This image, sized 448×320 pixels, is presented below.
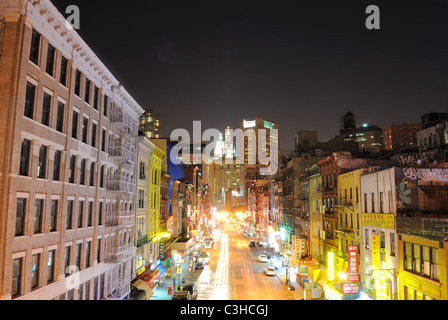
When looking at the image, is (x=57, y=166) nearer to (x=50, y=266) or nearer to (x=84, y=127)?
(x=84, y=127)

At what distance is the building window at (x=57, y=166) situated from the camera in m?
19.6

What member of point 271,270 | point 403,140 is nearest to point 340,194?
point 271,270

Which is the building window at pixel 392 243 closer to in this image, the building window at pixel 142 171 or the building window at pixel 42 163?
the building window at pixel 42 163

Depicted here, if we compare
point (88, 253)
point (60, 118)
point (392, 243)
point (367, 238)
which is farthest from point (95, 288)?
point (367, 238)

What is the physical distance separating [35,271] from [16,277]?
164 centimetres

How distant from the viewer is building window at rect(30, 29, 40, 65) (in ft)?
56.5

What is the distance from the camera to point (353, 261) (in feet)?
94.3

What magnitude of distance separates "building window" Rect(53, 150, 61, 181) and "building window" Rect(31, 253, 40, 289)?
14.2 ft

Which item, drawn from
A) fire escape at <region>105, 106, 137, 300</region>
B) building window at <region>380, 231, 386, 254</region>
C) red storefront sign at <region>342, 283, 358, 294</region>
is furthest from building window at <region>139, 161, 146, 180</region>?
building window at <region>380, 231, 386, 254</region>

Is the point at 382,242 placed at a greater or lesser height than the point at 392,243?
lesser

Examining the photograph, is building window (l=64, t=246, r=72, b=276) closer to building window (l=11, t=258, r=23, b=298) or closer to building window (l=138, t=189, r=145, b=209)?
building window (l=11, t=258, r=23, b=298)

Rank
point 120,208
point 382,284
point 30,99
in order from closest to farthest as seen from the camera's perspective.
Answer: point 30,99, point 382,284, point 120,208

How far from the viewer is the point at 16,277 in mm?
16016

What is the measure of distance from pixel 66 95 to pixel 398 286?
2556cm
